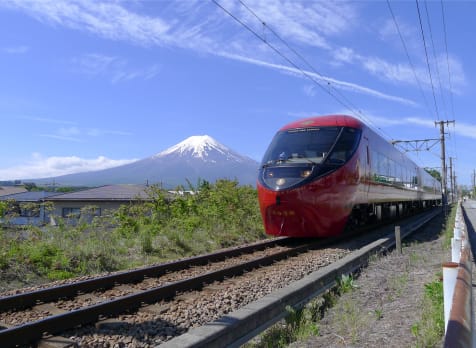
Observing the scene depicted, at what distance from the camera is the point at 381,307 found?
566 cm

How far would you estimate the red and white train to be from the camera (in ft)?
34.9

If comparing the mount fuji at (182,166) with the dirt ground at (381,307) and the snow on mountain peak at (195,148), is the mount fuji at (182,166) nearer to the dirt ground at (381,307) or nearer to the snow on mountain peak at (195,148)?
the snow on mountain peak at (195,148)

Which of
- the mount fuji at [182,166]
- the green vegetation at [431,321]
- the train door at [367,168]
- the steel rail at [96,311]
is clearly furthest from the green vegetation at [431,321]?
the mount fuji at [182,166]

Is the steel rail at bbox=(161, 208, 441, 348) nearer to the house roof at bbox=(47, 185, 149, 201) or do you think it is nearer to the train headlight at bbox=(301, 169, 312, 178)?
the train headlight at bbox=(301, 169, 312, 178)

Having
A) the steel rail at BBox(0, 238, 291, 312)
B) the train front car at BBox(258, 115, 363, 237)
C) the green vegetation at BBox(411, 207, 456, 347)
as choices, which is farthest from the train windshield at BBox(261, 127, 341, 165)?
the green vegetation at BBox(411, 207, 456, 347)

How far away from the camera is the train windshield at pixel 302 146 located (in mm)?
11258

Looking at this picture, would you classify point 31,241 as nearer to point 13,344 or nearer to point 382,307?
point 13,344

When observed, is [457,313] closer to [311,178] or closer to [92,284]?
[92,284]

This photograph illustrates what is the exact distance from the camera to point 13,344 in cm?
429

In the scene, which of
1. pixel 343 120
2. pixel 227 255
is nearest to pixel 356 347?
pixel 227 255

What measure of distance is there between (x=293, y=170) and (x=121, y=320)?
646 centimetres

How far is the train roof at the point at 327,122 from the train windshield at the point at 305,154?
165mm

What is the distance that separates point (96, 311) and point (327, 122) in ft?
27.7

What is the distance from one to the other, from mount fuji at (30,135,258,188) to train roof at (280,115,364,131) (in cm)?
7390
